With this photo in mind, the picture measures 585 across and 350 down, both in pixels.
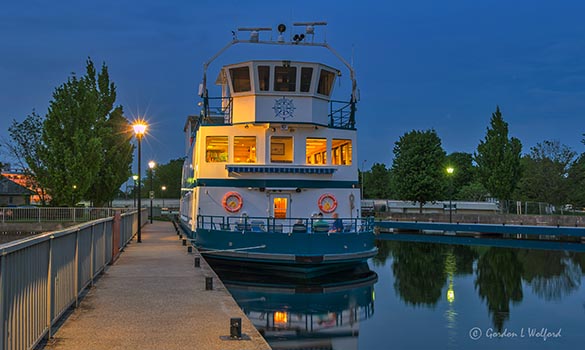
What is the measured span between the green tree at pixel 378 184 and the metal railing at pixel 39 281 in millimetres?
86806

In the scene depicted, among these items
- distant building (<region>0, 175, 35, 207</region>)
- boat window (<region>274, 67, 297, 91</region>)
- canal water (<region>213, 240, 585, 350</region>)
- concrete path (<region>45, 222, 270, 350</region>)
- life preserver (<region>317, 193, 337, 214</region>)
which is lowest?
canal water (<region>213, 240, 585, 350</region>)

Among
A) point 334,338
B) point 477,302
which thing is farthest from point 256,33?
point 334,338

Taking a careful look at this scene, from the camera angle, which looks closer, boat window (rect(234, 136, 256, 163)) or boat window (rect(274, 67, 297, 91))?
boat window (rect(274, 67, 297, 91))

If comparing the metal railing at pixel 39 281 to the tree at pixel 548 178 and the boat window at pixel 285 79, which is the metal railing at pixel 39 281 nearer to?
the boat window at pixel 285 79

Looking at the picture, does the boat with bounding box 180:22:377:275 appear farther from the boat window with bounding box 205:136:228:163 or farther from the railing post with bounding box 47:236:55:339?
the railing post with bounding box 47:236:55:339

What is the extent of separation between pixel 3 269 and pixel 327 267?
15.9 m

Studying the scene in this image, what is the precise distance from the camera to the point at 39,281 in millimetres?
7816

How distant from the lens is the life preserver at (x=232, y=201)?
941 inches

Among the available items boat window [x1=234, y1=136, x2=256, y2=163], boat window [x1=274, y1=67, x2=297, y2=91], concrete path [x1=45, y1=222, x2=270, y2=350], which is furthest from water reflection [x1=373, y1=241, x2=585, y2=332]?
boat window [x1=274, y1=67, x2=297, y2=91]

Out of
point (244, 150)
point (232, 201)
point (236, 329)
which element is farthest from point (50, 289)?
point (244, 150)

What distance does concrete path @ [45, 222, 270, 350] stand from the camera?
8.64 metres

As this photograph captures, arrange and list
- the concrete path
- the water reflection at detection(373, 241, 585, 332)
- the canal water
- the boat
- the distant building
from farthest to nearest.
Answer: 1. the distant building
2. the boat
3. the water reflection at detection(373, 241, 585, 332)
4. the canal water
5. the concrete path

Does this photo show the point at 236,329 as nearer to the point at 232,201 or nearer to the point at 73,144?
the point at 232,201

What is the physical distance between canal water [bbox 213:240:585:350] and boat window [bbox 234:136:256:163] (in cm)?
531
